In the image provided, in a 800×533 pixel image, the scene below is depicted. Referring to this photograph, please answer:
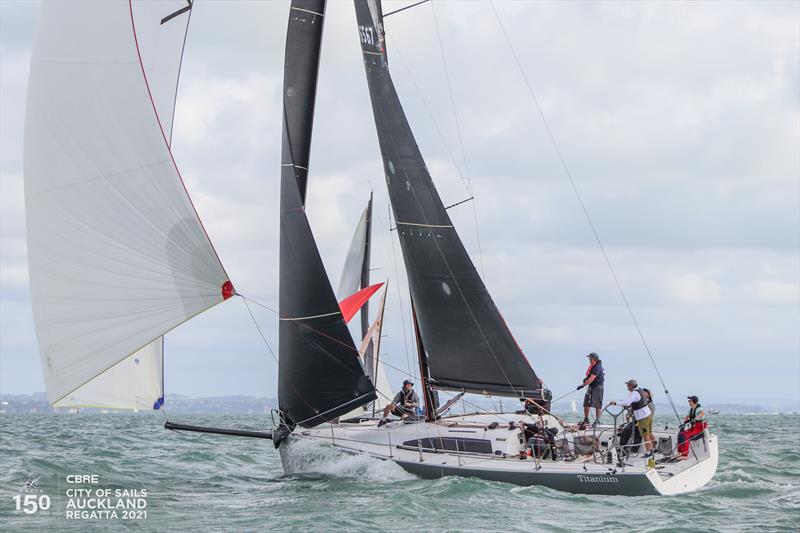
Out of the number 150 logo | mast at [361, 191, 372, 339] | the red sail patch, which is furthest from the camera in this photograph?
mast at [361, 191, 372, 339]

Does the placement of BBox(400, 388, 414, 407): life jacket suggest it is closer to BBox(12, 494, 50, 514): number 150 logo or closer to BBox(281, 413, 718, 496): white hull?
BBox(281, 413, 718, 496): white hull

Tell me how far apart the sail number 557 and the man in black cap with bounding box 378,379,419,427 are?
711 centimetres

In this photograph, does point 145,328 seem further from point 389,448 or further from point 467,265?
point 467,265

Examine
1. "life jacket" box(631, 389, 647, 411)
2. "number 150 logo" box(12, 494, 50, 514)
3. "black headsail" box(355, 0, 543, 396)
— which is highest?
"black headsail" box(355, 0, 543, 396)

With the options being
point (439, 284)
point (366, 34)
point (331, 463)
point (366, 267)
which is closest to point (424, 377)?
point (439, 284)

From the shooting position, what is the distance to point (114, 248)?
1420cm

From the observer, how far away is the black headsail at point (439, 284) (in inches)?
758

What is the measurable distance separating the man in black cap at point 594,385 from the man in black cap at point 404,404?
11.5ft

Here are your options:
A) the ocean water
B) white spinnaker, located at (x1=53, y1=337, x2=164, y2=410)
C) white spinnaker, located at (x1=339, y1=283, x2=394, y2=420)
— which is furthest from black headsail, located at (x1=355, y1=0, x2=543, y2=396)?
white spinnaker, located at (x1=53, y1=337, x2=164, y2=410)

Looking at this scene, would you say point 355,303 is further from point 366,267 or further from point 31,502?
point 31,502

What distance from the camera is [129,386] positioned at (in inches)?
591

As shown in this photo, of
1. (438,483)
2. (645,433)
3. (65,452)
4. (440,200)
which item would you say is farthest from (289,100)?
(65,452)

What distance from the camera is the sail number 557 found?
2000 centimetres

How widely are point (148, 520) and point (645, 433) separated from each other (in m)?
9.05
